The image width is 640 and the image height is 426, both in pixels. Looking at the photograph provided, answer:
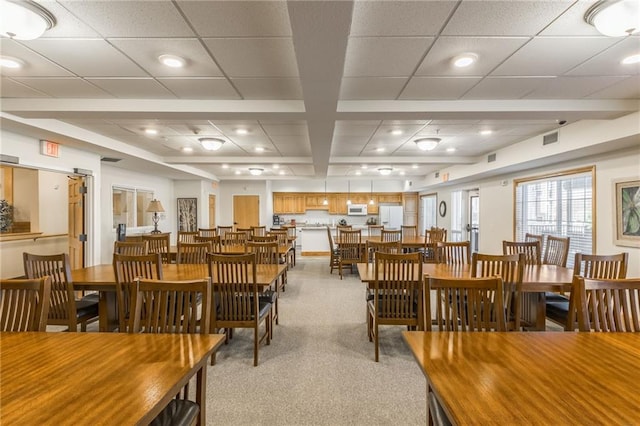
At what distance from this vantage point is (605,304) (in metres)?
1.67

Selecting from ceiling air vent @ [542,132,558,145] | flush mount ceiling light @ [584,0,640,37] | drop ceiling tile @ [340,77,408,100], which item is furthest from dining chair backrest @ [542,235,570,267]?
drop ceiling tile @ [340,77,408,100]

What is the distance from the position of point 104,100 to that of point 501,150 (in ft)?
19.7

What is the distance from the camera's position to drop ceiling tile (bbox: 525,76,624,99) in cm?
269

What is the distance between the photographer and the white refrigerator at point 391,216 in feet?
35.2

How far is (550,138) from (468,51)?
3.06 m

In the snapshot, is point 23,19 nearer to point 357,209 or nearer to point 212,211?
A: point 212,211

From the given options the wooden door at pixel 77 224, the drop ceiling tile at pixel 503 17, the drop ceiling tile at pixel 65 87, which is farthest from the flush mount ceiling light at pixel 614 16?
the wooden door at pixel 77 224

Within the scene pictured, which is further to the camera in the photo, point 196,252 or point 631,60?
point 196,252

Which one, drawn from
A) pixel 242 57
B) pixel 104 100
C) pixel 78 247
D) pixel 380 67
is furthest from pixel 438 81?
pixel 78 247

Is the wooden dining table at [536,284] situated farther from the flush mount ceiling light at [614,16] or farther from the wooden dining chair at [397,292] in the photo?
the flush mount ceiling light at [614,16]

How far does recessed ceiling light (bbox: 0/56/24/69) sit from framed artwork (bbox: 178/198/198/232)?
6912 mm

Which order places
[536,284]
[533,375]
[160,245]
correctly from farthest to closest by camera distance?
[160,245] → [536,284] → [533,375]

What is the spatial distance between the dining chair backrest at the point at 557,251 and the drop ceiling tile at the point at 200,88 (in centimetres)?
417

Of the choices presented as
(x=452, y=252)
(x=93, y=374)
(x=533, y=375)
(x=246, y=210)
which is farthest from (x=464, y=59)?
(x=246, y=210)
